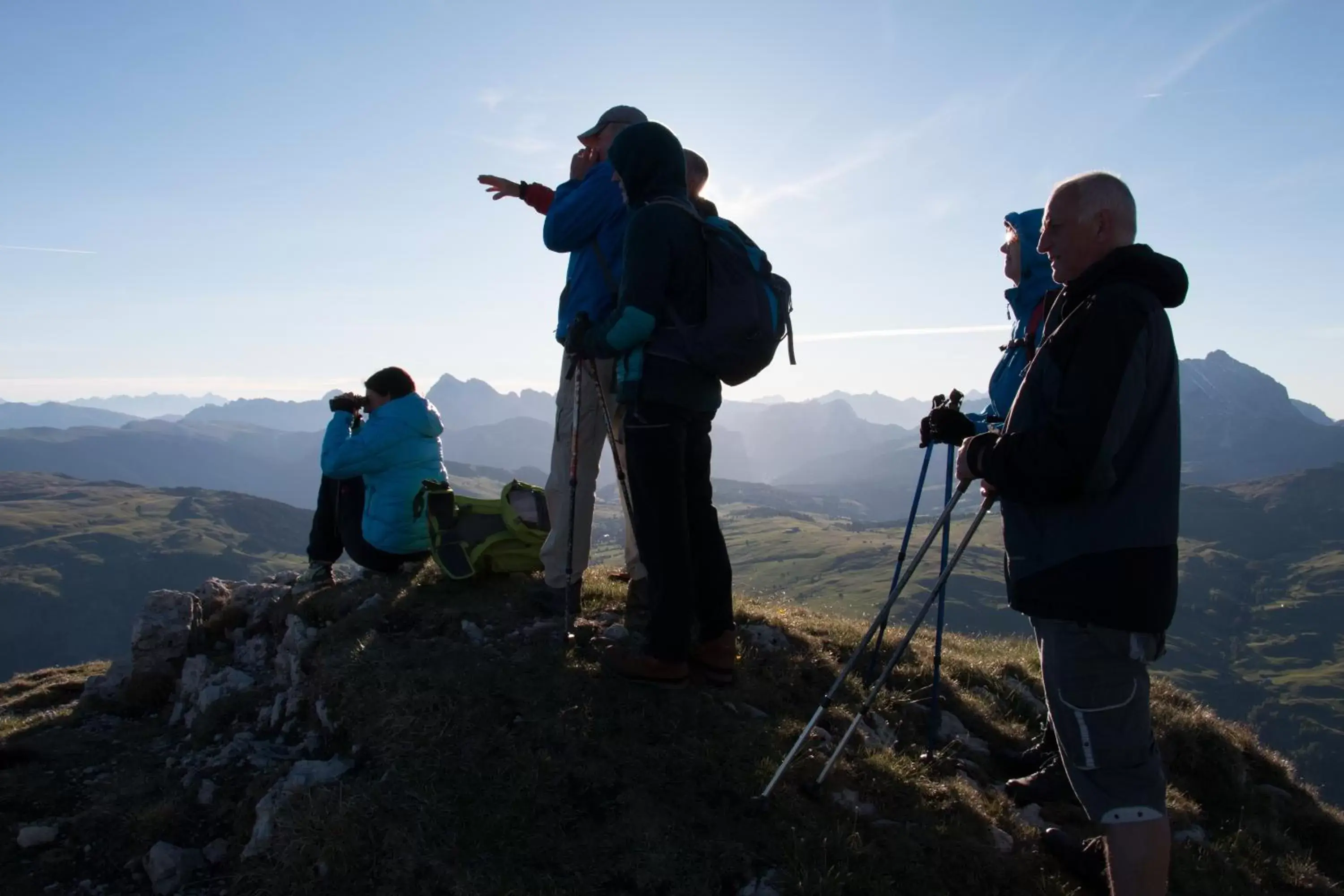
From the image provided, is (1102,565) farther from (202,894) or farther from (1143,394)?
(202,894)

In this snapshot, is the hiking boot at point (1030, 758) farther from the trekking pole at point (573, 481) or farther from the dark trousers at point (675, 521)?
the trekking pole at point (573, 481)

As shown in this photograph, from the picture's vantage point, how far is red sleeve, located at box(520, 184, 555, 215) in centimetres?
775

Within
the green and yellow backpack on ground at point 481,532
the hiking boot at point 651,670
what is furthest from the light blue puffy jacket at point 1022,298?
the green and yellow backpack on ground at point 481,532

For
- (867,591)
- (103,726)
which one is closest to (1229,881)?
(103,726)

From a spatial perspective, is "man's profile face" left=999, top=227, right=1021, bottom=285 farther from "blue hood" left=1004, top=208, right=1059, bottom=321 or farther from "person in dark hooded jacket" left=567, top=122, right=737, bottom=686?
"person in dark hooded jacket" left=567, top=122, right=737, bottom=686

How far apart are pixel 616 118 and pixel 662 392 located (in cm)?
306

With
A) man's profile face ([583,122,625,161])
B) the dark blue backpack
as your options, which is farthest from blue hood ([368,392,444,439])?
the dark blue backpack

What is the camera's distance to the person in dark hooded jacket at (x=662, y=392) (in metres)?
5.67

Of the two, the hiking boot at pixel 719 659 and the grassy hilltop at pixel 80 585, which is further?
the grassy hilltop at pixel 80 585

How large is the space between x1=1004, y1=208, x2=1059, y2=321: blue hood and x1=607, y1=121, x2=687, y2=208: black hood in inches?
126

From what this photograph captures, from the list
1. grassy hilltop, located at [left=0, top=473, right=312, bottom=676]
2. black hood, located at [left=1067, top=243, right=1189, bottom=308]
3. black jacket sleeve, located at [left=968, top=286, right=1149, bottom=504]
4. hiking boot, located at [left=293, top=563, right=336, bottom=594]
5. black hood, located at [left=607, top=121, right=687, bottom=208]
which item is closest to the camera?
black jacket sleeve, located at [left=968, top=286, right=1149, bottom=504]

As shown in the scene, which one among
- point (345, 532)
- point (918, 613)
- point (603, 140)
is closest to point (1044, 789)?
point (918, 613)

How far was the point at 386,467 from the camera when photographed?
9766 mm

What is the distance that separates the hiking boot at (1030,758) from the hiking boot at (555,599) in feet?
14.6
